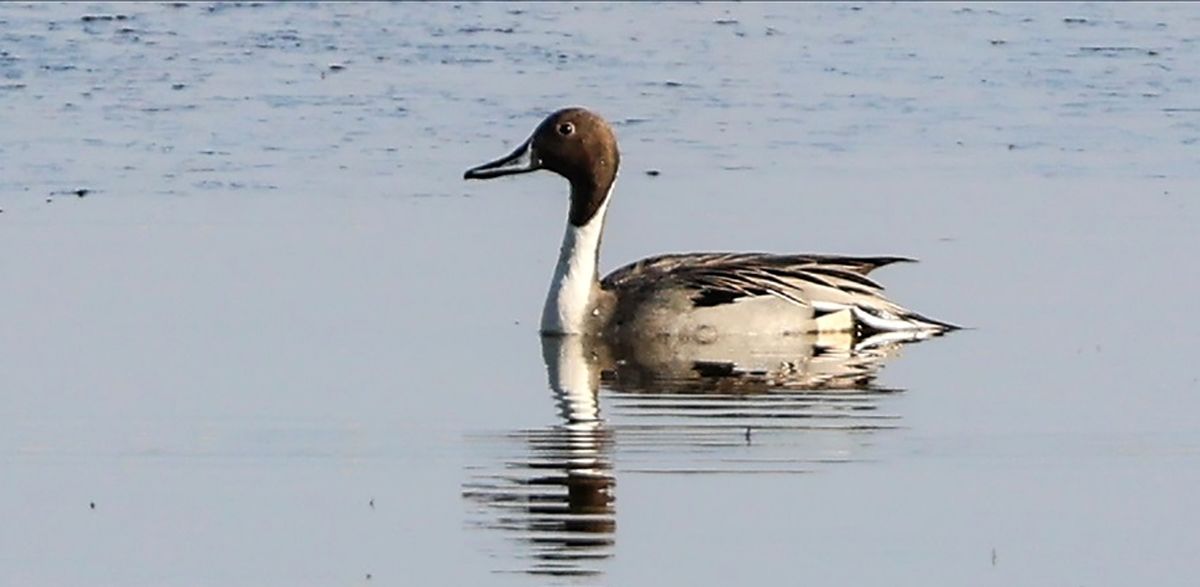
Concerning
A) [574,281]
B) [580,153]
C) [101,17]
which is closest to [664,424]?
[574,281]

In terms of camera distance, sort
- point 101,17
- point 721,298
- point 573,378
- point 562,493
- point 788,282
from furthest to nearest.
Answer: point 101,17 → point 788,282 → point 721,298 → point 573,378 → point 562,493

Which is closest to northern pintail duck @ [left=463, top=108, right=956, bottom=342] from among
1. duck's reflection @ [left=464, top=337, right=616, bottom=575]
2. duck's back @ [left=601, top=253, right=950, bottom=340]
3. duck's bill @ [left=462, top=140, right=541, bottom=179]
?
duck's back @ [left=601, top=253, right=950, bottom=340]

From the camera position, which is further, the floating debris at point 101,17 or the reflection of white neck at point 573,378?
the floating debris at point 101,17

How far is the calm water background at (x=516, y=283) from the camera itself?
904 centimetres

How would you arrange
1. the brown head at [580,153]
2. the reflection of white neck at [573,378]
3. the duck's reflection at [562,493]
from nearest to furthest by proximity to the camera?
the duck's reflection at [562,493], the reflection of white neck at [573,378], the brown head at [580,153]

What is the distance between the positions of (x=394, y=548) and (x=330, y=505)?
65 cm

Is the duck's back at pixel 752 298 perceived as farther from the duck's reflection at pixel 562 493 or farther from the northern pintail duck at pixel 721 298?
the duck's reflection at pixel 562 493

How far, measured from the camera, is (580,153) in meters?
14.0

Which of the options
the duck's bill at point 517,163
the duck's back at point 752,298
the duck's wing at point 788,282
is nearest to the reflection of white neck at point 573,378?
the duck's back at point 752,298

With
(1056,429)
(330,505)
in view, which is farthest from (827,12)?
(330,505)

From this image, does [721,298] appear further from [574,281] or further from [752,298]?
[574,281]

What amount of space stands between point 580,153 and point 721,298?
1.10 meters

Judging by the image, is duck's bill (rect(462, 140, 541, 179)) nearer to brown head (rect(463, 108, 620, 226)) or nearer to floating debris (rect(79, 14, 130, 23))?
brown head (rect(463, 108, 620, 226))

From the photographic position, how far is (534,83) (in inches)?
788
